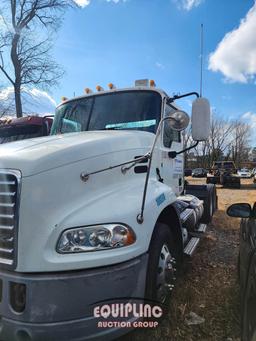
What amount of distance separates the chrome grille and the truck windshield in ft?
6.75

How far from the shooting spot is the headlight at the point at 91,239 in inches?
96.9

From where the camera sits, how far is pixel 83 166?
115 inches

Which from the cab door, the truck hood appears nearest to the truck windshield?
the cab door

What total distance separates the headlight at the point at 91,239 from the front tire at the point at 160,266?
53 cm

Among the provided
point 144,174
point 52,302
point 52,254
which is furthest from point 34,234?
point 144,174

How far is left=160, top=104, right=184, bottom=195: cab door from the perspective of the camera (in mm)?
4543

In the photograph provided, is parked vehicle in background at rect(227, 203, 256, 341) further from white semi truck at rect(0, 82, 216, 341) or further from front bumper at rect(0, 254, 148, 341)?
front bumper at rect(0, 254, 148, 341)

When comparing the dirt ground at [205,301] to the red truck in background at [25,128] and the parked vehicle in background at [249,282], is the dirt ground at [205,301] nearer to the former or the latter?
the parked vehicle in background at [249,282]

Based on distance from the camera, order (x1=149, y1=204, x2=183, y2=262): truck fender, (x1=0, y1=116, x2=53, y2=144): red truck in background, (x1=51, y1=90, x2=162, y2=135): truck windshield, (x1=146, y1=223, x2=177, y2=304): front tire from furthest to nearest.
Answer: (x1=0, y1=116, x2=53, y2=144): red truck in background, (x1=51, y1=90, x2=162, y2=135): truck windshield, (x1=149, y1=204, x2=183, y2=262): truck fender, (x1=146, y1=223, x2=177, y2=304): front tire

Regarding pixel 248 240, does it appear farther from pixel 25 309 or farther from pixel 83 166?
pixel 25 309

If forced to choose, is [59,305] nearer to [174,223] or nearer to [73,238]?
[73,238]

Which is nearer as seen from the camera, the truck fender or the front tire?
the front tire

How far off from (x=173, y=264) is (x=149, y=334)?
2.38 feet

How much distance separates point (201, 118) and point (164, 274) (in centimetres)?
200
